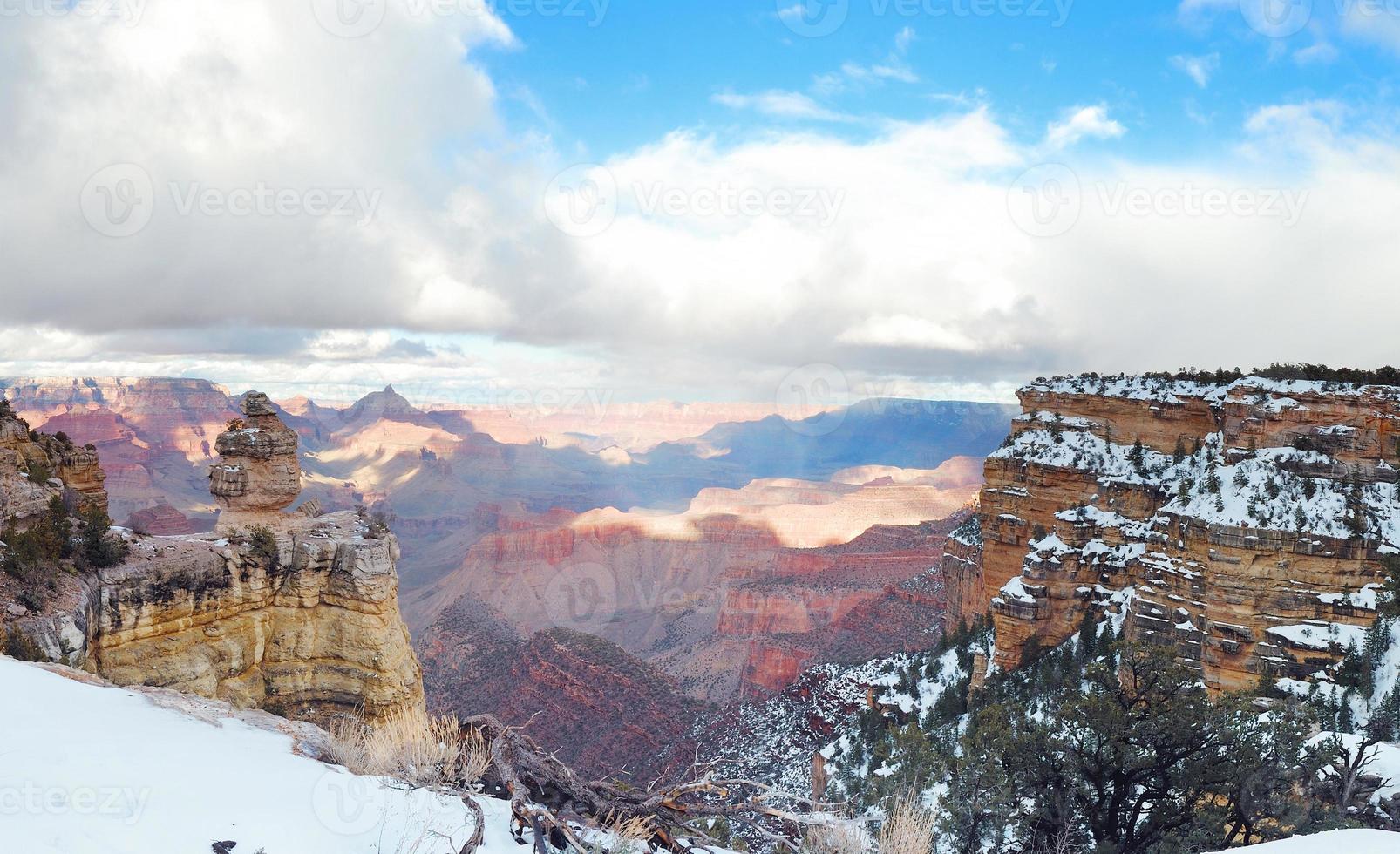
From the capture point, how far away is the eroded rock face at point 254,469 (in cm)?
1666

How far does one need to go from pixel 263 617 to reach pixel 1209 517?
24.5 metres

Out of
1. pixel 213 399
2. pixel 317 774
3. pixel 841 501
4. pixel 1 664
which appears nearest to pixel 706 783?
pixel 317 774

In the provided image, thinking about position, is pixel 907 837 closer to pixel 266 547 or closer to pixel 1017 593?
pixel 266 547

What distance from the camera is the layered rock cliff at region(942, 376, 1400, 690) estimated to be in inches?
733

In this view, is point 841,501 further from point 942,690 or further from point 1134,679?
point 1134,679

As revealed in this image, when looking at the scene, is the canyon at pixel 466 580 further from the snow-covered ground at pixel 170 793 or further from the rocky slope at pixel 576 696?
the snow-covered ground at pixel 170 793

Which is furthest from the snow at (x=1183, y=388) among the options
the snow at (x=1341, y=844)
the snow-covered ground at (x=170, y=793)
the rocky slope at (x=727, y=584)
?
the rocky slope at (x=727, y=584)

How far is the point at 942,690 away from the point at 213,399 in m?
198

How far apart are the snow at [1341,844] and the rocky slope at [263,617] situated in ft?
46.5

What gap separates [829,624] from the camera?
64438mm
